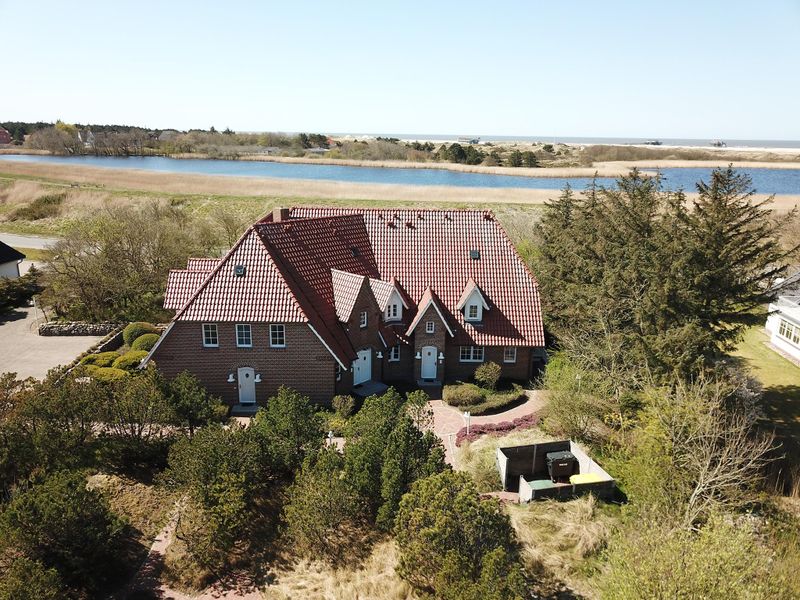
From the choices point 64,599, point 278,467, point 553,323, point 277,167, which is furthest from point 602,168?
point 64,599

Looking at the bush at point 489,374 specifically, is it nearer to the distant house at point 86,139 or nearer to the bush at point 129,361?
the bush at point 129,361

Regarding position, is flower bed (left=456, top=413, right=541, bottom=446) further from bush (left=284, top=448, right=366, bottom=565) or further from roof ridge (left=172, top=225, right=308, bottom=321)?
roof ridge (left=172, top=225, right=308, bottom=321)

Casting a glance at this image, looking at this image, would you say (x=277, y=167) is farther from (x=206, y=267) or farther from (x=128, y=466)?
(x=128, y=466)

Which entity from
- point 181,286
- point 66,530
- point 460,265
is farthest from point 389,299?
point 66,530

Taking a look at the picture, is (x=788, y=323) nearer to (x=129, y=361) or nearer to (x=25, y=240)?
(x=129, y=361)

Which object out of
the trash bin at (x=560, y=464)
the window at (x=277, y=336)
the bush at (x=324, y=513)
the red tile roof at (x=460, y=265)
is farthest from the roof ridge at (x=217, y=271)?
the trash bin at (x=560, y=464)

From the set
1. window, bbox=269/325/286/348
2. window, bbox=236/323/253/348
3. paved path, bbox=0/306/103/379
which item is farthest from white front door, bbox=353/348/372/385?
paved path, bbox=0/306/103/379
